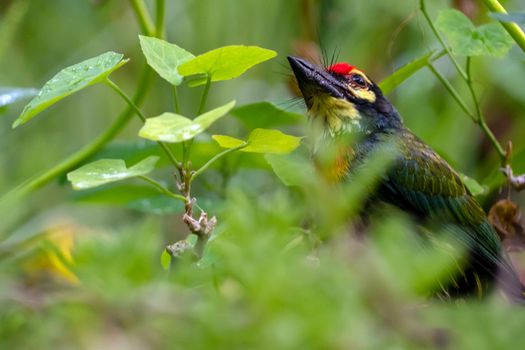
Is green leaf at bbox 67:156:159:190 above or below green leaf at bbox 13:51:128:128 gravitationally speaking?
below

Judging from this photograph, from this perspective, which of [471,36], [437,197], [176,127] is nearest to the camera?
[176,127]

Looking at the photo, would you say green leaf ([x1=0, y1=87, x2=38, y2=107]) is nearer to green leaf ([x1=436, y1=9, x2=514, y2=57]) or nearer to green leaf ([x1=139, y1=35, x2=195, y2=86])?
green leaf ([x1=139, y1=35, x2=195, y2=86])

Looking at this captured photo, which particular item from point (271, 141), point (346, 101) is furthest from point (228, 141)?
point (346, 101)

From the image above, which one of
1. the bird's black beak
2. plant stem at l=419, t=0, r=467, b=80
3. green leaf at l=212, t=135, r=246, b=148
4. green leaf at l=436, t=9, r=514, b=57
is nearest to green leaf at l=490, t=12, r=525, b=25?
green leaf at l=436, t=9, r=514, b=57

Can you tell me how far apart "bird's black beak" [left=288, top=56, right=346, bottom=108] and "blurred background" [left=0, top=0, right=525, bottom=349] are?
2.6 inches

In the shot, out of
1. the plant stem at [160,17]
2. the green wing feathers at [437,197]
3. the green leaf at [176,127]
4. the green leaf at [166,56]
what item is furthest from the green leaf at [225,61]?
the green wing feathers at [437,197]

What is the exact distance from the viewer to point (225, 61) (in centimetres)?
101

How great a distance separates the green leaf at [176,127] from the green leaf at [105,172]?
0.10 m

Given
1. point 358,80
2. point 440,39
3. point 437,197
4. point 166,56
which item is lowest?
point 437,197

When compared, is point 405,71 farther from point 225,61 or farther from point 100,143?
point 225,61

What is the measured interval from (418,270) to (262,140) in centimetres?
56

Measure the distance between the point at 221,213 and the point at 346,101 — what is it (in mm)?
1342

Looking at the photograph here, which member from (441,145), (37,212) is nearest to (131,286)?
(37,212)

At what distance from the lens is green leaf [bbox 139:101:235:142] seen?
84 centimetres
